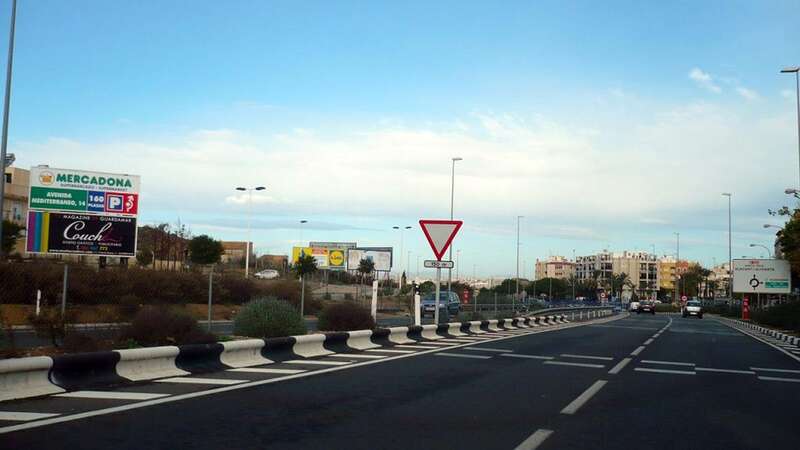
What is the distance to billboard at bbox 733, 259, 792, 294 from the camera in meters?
58.9

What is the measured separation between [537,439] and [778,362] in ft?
38.9

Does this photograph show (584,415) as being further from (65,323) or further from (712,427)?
(65,323)

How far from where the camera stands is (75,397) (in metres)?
7.82

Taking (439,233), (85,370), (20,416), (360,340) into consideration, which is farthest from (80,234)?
(20,416)

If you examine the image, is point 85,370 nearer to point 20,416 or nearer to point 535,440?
point 20,416

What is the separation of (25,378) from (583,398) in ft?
21.0

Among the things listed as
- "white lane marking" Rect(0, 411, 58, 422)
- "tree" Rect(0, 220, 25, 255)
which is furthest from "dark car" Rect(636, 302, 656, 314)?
"white lane marking" Rect(0, 411, 58, 422)

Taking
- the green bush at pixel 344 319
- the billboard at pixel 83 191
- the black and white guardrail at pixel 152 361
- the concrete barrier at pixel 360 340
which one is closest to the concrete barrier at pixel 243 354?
the black and white guardrail at pixel 152 361

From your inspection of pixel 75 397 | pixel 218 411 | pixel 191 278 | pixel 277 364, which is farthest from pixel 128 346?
pixel 191 278

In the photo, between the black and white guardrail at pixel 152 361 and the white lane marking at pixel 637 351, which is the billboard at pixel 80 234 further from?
the white lane marking at pixel 637 351

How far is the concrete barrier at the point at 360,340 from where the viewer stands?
1458cm

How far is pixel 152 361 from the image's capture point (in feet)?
31.1

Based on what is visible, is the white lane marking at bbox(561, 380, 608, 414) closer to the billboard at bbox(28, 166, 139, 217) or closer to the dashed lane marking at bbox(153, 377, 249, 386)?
the dashed lane marking at bbox(153, 377, 249, 386)

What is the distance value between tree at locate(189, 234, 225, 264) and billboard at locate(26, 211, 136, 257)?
1153 inches
